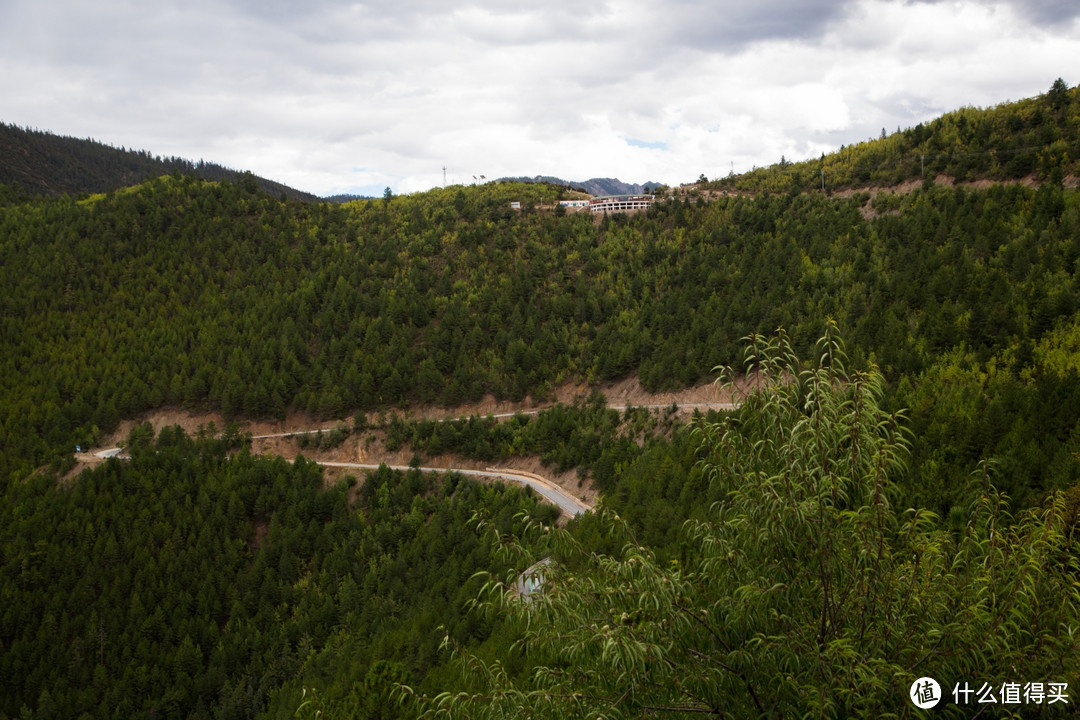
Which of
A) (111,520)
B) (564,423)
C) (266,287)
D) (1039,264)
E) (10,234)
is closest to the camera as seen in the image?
(1039,264)

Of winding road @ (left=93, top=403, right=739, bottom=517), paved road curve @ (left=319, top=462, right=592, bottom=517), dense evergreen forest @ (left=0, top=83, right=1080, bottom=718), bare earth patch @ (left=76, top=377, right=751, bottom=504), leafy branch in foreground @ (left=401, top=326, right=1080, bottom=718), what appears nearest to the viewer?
leafy branch in foreground @ (left=401, top=326, right=1080, bottom=718)

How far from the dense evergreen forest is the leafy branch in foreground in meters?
0.15

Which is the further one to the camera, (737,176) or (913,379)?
(737,176)

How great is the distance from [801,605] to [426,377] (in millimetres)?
56737

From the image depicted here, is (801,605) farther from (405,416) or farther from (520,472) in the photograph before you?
(405,416)

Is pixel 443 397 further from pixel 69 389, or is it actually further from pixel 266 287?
pixel 69 389

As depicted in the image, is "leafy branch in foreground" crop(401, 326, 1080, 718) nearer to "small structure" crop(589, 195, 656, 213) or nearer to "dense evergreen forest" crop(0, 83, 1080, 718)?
"dense evergreen forest" crop(0, 83, 1080, 718)

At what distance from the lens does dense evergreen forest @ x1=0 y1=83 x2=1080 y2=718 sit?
81.1 ft

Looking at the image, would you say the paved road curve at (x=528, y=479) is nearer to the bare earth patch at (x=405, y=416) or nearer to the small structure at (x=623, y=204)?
the bare earth patch at (x=405, y=416)

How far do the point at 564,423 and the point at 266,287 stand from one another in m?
43.4

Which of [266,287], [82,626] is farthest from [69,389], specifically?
[82,626]

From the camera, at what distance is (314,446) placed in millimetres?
60469

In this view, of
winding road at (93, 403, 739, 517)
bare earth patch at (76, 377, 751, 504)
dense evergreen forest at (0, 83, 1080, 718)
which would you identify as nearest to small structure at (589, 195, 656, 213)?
dense evergreen forest at (0, 83, 1080, 718)

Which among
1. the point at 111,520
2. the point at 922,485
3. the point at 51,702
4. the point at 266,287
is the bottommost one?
the point at 51,702
